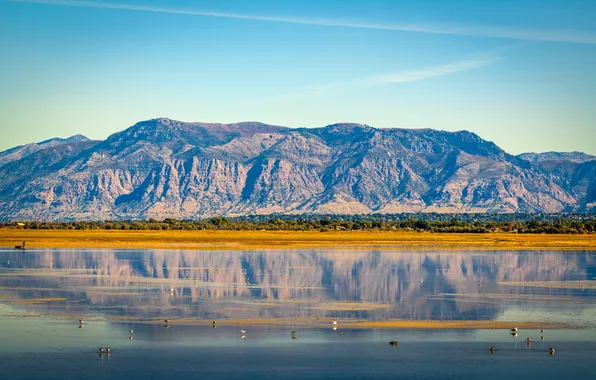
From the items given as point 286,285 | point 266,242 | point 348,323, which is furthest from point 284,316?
point 266,242

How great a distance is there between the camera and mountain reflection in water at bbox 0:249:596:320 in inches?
1580

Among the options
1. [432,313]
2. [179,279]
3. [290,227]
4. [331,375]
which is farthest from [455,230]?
[331,375]

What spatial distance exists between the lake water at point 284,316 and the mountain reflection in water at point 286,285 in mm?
114

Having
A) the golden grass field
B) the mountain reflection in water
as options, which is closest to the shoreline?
the mountain reflection in water

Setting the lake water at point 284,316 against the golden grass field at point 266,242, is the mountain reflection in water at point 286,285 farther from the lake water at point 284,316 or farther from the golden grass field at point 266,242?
the golden grass field at point 266,242

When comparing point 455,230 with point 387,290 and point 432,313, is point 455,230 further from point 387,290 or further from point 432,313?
point 432,313

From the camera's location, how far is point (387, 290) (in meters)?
49.6

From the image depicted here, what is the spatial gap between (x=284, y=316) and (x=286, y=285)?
1397cm

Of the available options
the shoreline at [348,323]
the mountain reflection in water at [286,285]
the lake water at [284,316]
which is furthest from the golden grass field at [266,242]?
the shoreline at [348,323]

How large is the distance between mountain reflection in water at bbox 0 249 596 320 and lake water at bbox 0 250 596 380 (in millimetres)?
114

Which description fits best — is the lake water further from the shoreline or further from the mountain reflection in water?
the shoreline

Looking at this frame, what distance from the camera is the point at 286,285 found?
170ft

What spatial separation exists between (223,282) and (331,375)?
27550 millimetres

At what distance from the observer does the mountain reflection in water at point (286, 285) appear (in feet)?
132
